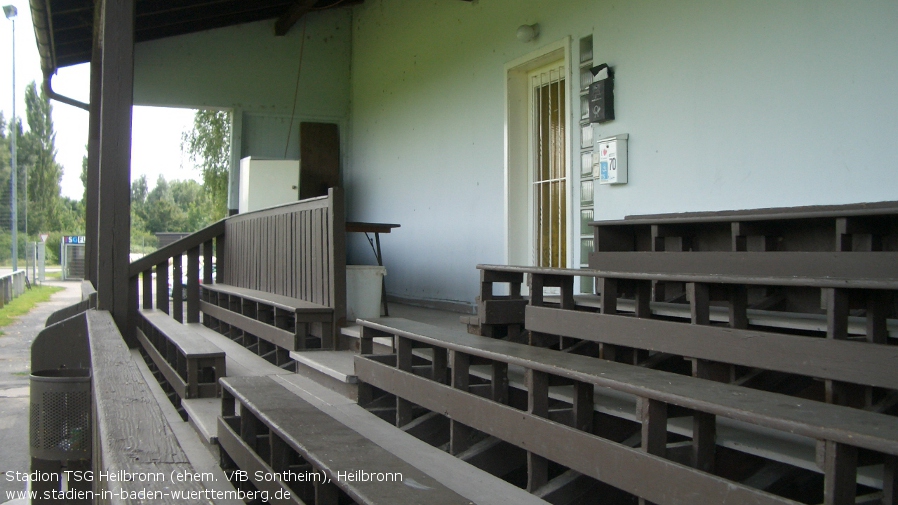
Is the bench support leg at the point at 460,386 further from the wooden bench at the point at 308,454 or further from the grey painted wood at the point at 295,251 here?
the grey painted wood at the point at 295,251

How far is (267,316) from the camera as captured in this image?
17.5ft

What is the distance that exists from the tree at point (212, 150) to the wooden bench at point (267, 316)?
20.3 ft

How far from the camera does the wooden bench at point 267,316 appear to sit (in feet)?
14.0

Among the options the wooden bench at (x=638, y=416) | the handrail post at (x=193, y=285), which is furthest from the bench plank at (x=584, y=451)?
the handrail post at (x=193, y=285)

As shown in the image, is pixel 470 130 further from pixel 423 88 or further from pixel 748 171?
pixel 748 171

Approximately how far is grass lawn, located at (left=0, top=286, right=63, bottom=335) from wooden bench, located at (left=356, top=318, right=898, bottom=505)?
13.1m

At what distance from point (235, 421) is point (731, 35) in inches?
115

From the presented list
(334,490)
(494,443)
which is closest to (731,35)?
(494,443)

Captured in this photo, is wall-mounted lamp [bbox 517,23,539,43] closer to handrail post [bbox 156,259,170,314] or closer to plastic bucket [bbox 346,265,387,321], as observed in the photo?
plastic bucket [bbox 346,265,387,321]

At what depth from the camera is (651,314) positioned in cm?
279

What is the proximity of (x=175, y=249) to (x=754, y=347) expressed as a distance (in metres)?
5.25

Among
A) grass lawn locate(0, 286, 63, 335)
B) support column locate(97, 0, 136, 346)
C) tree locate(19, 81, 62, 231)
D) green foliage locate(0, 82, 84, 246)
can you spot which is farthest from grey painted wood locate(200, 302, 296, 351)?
tree locate(19, 81, 62, 231)

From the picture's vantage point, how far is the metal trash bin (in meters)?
4.05

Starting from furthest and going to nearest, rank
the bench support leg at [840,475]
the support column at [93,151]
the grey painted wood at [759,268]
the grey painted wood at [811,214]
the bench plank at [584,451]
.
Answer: the support column at [93,151]
the grey painted wood at [811,214]
the grey painted wood at [759,268]
the bench plank at [584,451]
the bench support leg at [840,475]
